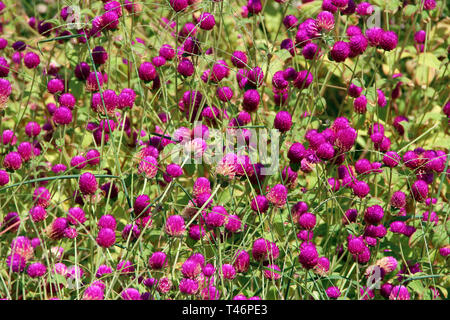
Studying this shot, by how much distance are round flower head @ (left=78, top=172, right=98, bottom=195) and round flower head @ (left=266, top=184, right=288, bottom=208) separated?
0.37 meters

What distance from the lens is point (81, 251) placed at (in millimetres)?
1793

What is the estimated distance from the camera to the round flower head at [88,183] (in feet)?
4.43

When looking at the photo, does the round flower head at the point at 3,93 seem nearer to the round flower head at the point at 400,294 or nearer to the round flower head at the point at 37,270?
the round flower head at the point at 37,270

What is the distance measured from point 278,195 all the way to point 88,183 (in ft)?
1.29

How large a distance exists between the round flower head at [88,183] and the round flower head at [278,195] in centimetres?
37

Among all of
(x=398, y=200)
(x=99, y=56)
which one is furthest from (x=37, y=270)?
(x=398, y=200)

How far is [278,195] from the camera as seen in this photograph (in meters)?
1.39

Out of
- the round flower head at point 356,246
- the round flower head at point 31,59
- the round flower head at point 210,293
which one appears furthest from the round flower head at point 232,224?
the round flower head at point 31,59

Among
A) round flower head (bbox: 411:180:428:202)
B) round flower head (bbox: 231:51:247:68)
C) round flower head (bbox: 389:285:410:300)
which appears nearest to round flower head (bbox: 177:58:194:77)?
round flower head (bbox: 231:51:247:68)

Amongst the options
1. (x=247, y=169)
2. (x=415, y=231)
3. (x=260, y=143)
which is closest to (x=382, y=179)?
(x=415, y=231)

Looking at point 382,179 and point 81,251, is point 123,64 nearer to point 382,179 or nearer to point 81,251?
point 81,251

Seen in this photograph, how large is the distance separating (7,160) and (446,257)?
1062 mm
